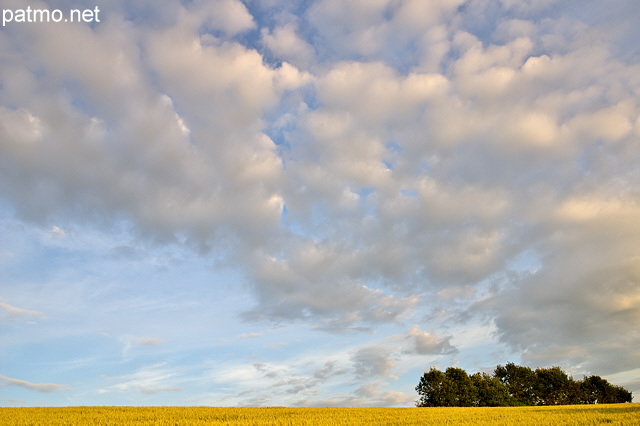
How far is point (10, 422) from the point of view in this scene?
34625mm

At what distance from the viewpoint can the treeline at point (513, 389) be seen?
108 metres

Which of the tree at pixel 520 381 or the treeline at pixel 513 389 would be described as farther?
the tree at pixel 520 381

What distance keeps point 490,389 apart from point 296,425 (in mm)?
96348

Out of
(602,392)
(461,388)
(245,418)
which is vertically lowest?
(602,392)

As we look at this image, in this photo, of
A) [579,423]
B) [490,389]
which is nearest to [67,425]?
[579,423]

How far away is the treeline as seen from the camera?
10794 cm

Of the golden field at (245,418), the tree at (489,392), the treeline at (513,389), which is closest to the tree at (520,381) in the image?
the treeline at (513,389)

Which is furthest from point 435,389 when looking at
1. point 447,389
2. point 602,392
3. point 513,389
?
point 602,392

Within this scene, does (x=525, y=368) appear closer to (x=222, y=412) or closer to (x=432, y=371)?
(x=432, y=371)

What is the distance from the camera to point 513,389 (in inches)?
5084

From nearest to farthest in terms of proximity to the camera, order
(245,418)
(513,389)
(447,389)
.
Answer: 1. (245,418)
2. (447,389)
3. (513,389)

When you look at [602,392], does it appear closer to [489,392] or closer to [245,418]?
A: [489,392]

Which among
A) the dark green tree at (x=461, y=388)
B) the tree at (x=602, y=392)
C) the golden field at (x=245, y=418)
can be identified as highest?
the golden field at (x=245, y=418)

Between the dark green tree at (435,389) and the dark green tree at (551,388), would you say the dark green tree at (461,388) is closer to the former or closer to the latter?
the dark green tree at (435,389)
